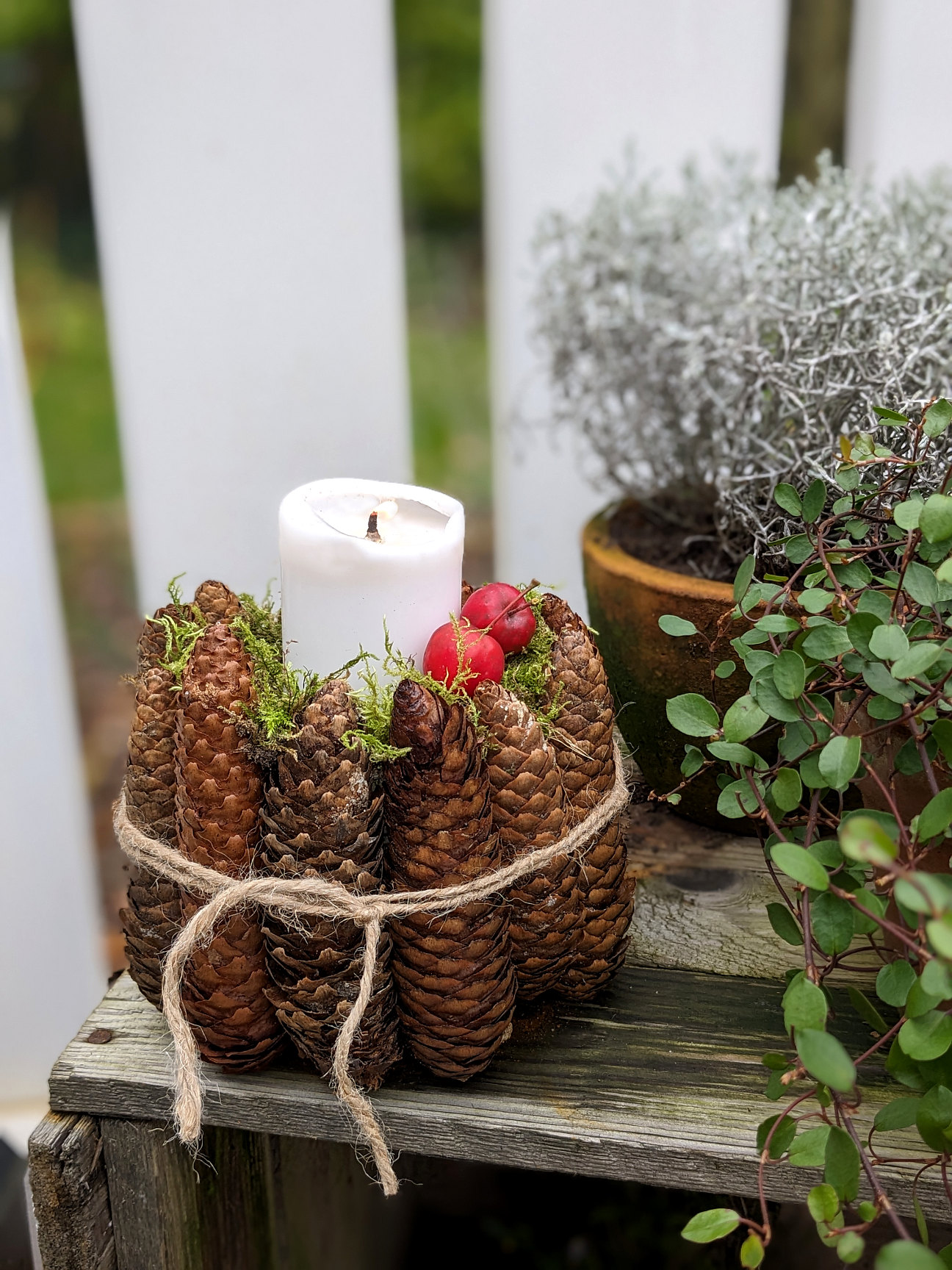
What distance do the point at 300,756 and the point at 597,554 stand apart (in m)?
0.32

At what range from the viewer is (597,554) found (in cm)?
74

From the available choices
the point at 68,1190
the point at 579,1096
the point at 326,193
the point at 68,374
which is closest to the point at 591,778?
the point at 579,1096

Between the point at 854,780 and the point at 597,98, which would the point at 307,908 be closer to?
the point at 854,780

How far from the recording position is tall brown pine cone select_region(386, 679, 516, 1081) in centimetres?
49

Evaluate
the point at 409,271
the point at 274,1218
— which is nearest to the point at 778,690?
the point at 274,1218

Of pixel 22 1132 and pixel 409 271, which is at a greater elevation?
pixel 409 271

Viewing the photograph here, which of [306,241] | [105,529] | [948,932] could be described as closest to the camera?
[948,932]

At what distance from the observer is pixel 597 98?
0.96 m

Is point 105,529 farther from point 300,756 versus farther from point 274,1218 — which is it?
point 300,756

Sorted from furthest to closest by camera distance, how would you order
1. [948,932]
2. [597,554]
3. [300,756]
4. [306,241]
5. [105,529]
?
[105,529]
[306,241]
[597,554]
[300,756]
[948,932]

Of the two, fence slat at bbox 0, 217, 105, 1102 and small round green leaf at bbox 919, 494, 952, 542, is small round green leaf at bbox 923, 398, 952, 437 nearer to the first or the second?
small round green leaf at bbox 919, 494, 952, 542

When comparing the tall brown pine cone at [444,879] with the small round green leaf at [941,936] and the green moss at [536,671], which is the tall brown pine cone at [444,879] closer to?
the green moss at [536,671]

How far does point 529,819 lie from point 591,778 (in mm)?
55

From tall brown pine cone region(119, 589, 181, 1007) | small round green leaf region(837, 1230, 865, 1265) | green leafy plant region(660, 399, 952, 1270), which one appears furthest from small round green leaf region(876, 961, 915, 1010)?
tall brown pine cone region(119, 589, 181, 1007)
